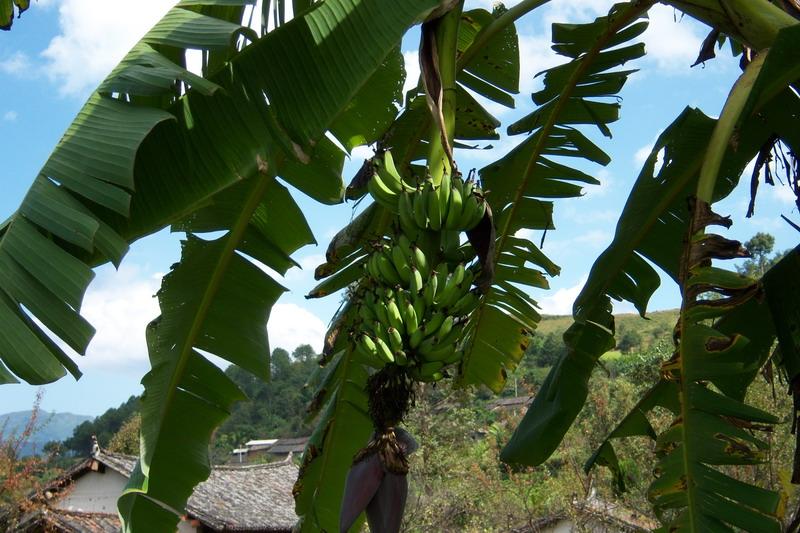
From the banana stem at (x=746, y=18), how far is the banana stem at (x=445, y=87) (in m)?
0.75

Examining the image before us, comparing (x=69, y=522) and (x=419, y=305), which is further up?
(x=419, y=305)

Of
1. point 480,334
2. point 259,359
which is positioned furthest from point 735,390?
point 259,359

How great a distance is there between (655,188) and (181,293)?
177 centimetres

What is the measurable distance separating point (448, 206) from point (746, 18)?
1.14 metres

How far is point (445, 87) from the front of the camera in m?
2.19

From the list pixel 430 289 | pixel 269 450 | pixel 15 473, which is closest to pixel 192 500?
pixel 15 473

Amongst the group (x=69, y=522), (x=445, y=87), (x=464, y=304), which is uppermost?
(x=445, y=87)

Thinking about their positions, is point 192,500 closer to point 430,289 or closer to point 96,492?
point 96,492

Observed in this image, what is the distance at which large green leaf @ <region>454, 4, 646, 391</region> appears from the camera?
3.16 meters

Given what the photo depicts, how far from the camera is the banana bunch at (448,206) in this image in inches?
77.8

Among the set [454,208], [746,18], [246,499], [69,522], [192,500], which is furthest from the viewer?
[246,499]

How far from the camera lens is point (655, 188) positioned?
2656mm

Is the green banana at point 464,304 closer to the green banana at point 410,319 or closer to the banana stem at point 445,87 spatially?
the green banana at point 410,319

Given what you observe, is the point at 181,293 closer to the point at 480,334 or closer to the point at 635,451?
the point at 480,334
